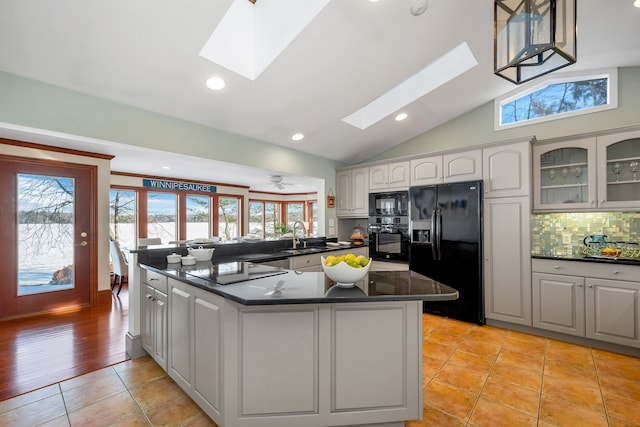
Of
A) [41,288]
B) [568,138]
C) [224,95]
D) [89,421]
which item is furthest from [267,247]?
[568,138]

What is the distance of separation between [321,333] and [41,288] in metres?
4.35

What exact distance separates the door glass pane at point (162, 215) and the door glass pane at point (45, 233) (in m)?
2.36

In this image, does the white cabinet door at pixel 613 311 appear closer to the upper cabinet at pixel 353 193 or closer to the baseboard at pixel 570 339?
the baseboard at pixel 570 339

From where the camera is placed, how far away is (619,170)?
2.84 meters

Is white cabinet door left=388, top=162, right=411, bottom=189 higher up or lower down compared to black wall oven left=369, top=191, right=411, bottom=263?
higher up

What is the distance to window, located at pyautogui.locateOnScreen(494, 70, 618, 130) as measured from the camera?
124 inches

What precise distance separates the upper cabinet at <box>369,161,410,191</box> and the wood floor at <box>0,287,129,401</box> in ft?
11.7

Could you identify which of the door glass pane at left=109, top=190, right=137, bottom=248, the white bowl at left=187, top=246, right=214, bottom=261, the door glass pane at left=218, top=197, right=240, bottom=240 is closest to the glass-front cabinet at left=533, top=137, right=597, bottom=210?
the white bowl at left=187, top=246, right=214, bottom=261

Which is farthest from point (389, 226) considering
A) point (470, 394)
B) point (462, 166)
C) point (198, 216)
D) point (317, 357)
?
point (198, 216)

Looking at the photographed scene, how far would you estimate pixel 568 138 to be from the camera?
9.96 ft

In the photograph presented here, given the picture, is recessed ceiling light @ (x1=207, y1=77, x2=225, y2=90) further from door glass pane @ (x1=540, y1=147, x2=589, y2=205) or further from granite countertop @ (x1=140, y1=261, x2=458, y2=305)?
door glass pane @ (x1=540, y1=147, x2=589, y2=205)

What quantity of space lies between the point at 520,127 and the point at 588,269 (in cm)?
184

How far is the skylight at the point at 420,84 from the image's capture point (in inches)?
119

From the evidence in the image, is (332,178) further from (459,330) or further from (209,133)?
(459,330)
